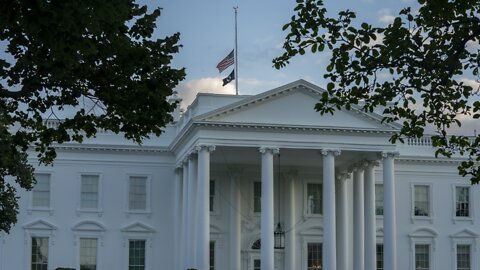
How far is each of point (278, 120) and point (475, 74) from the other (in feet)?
73.9

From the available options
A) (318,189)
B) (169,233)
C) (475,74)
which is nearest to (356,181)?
(318,189)

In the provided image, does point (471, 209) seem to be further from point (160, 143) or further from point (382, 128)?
point (160, 143)

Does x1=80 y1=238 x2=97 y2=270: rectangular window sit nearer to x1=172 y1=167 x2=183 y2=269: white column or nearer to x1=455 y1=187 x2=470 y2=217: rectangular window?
x1=172 y1=167 x2=183 y2=269: white column

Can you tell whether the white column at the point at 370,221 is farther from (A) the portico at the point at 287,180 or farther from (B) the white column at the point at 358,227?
(B) the white column at the point at 358,227

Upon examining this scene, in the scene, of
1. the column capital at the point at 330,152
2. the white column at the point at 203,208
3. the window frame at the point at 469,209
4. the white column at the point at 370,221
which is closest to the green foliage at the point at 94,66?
the white column at the point at 203,208

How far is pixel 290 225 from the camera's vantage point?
41.5 meters

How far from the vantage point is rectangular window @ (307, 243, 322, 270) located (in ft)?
138

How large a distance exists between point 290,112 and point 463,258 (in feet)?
46.3

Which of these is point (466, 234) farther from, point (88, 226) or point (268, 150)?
point (88, 226)

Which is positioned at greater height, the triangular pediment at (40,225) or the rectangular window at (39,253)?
the triangular pediment at (40,225)

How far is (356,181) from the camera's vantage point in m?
39.8

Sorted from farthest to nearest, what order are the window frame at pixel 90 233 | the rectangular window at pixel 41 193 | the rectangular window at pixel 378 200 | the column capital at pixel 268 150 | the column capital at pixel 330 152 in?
the rectangular window at pixel 378 200 < the rectangular window at pixel 41 193 < the window frame at pixel 90 233 < the column capital at pixel 330 152 < the column capital at pixel 268 150

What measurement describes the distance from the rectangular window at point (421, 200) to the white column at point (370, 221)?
21.0ft

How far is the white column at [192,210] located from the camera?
36475 millimetres
